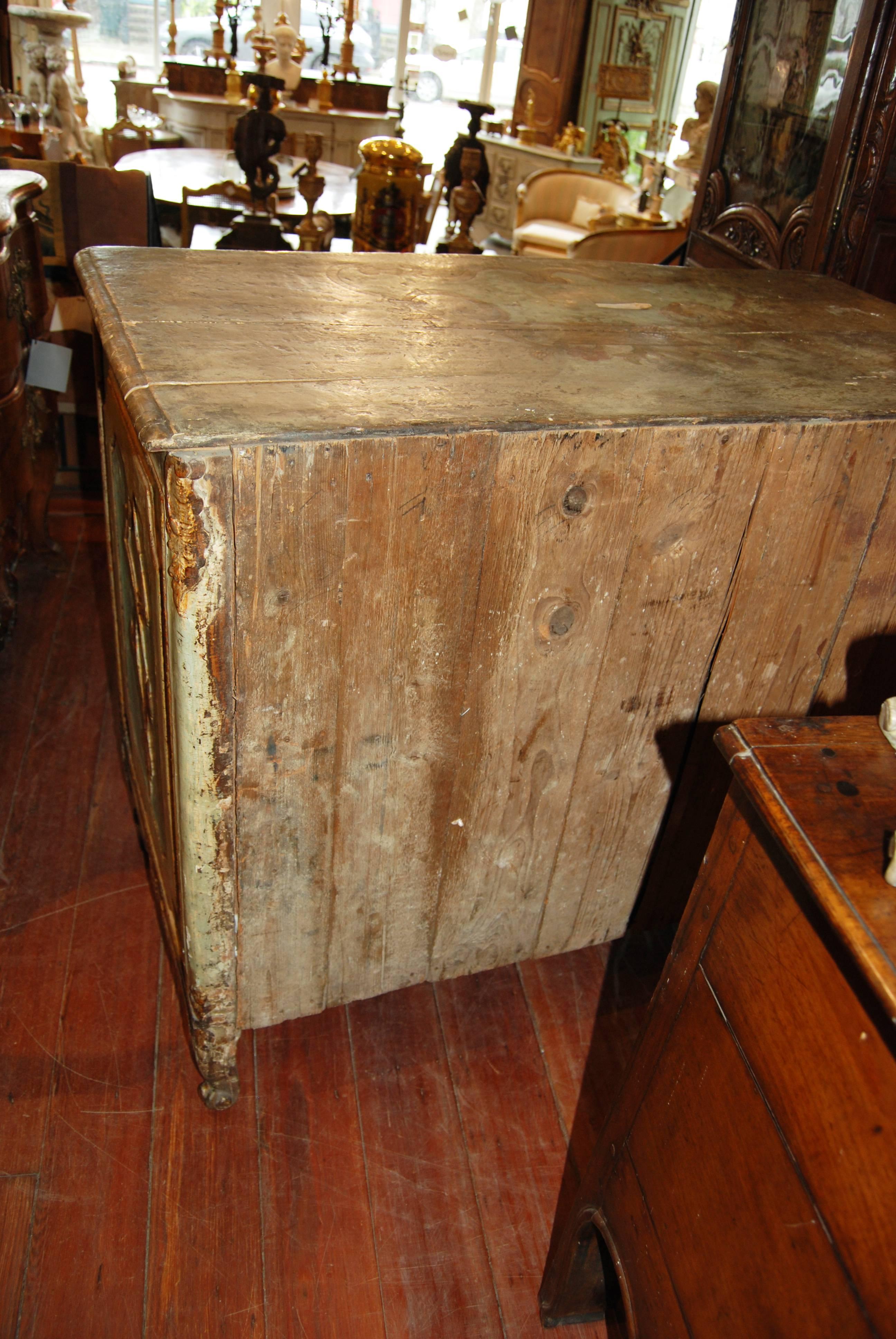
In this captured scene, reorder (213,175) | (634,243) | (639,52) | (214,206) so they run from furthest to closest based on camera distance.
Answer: (639,52), (213,175), (214,206), (634,243)

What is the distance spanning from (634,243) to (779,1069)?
175 inches

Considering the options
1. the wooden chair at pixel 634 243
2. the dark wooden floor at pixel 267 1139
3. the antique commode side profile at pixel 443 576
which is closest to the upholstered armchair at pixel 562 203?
the wooden chair at pixel 634 243

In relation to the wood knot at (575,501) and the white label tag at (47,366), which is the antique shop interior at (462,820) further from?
the white label tag at (47,366)

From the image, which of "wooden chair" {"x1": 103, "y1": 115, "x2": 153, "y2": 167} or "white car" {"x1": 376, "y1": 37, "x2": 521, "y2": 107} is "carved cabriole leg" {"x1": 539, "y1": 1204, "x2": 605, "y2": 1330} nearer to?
"wooden chair" {"x1": 103, "y1": 115, "x2": 153, "y2": 167}

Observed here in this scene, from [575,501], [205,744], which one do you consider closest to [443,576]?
[575,501]

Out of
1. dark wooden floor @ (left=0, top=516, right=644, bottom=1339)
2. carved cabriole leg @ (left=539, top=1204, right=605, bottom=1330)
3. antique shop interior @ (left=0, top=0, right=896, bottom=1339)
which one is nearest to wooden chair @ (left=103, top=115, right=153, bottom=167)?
antique shop interior @ (left=0, top=0, right=896, bottom=1339)

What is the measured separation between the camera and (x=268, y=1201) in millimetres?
1386

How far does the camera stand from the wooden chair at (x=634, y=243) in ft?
14.8

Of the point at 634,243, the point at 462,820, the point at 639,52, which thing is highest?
the point at 639,52

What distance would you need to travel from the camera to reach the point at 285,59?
838 centimetres

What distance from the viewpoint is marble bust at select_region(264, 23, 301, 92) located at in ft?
27.1

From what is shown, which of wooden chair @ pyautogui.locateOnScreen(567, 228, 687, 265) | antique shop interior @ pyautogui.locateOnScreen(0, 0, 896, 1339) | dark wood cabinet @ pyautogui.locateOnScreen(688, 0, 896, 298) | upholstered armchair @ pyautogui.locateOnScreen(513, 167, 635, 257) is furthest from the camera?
upholstered armchair @ pyautogui.locateOnScreen(513, 167, 635, 257)

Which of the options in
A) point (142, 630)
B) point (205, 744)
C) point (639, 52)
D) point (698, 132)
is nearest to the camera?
point (205, 744)

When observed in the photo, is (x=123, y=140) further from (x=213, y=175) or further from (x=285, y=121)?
(x=285, y=121)
